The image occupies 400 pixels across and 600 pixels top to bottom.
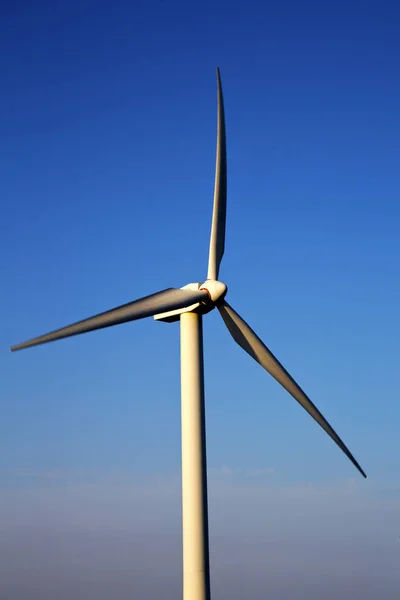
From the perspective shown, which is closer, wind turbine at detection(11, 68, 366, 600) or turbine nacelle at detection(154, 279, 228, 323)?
wind turbine at detection(11, 68, 366, 600)

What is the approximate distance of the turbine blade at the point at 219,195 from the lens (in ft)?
116

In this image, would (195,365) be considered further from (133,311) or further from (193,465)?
(193,465)

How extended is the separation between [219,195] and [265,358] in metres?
7.20

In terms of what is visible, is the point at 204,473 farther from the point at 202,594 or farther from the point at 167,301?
the point at 167,301

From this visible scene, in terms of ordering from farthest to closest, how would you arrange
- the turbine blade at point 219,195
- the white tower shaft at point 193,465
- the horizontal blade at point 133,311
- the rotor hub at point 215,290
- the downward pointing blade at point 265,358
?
1. the turbine blade at point 219,195
2. the rotor hub at point 215,290
3. the downward pointing blade at point 265,358
4. the white tower shaft at point 193,465
5. the horizontal blade at point 133,311

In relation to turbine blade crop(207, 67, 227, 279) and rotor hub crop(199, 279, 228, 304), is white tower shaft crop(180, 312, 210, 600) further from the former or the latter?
turbine blade crop(207, 67, 227, 279)

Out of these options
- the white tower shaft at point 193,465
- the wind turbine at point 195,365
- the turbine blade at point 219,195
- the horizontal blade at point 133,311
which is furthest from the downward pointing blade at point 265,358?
the turbine blade at point 219,195

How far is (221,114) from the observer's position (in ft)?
118

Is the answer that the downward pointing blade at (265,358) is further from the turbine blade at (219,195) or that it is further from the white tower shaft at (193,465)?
the turbine blade at (219,195)

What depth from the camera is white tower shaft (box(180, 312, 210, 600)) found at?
30.2 meters

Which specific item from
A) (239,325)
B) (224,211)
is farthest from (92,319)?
(224,211)

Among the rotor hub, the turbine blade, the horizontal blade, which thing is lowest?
the horizontal blade

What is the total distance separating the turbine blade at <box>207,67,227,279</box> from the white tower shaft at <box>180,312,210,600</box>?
3734 millimetres

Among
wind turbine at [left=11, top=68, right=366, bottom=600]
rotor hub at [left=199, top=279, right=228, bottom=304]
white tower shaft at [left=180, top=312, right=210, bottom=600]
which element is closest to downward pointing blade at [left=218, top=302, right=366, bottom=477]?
wind turbine at [left=11, top=68, right=366, bottom=600]
